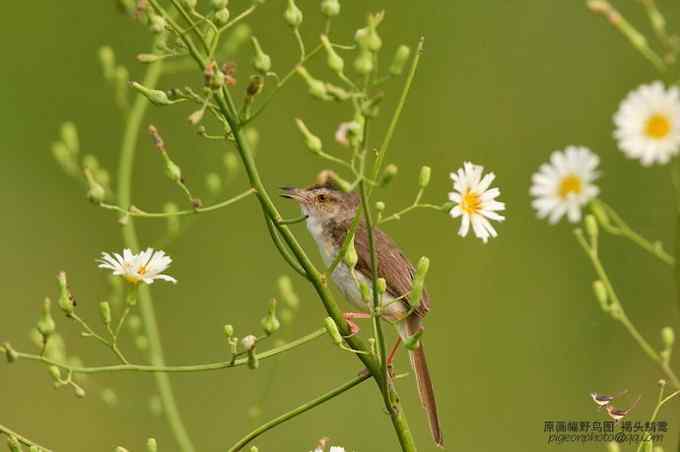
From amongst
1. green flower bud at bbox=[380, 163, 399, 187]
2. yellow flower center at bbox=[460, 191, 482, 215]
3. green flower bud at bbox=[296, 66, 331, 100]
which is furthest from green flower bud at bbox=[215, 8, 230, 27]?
yellow flower center at bbox=[460, 191, 482, 215]

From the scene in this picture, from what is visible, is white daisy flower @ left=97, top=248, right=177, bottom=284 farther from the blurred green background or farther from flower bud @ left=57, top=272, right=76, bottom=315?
the blurred green background

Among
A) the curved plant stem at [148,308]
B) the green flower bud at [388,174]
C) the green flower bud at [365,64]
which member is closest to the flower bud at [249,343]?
the green flower bud at [388,174]

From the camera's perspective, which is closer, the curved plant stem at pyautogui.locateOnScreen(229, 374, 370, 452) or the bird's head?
the curved plant stem at pyautogui.locateOnScreen(229, 374, 370, 452)

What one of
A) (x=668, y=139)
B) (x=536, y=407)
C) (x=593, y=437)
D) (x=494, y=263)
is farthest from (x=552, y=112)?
(x=668, y=139)

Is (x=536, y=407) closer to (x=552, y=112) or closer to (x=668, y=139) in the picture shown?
(x=552, y=112)

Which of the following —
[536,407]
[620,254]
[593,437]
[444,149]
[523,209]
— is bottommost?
[593,437]

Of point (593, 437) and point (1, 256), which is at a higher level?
point (1, 256)

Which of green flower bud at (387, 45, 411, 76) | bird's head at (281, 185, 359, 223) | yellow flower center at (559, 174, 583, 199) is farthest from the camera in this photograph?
bird's head at (281, 185, 359, 223)

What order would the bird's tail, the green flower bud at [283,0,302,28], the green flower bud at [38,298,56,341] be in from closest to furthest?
the green flower bud at [283,0,302,28], the green flower bud at [38,298,56,341], the bird's tail
